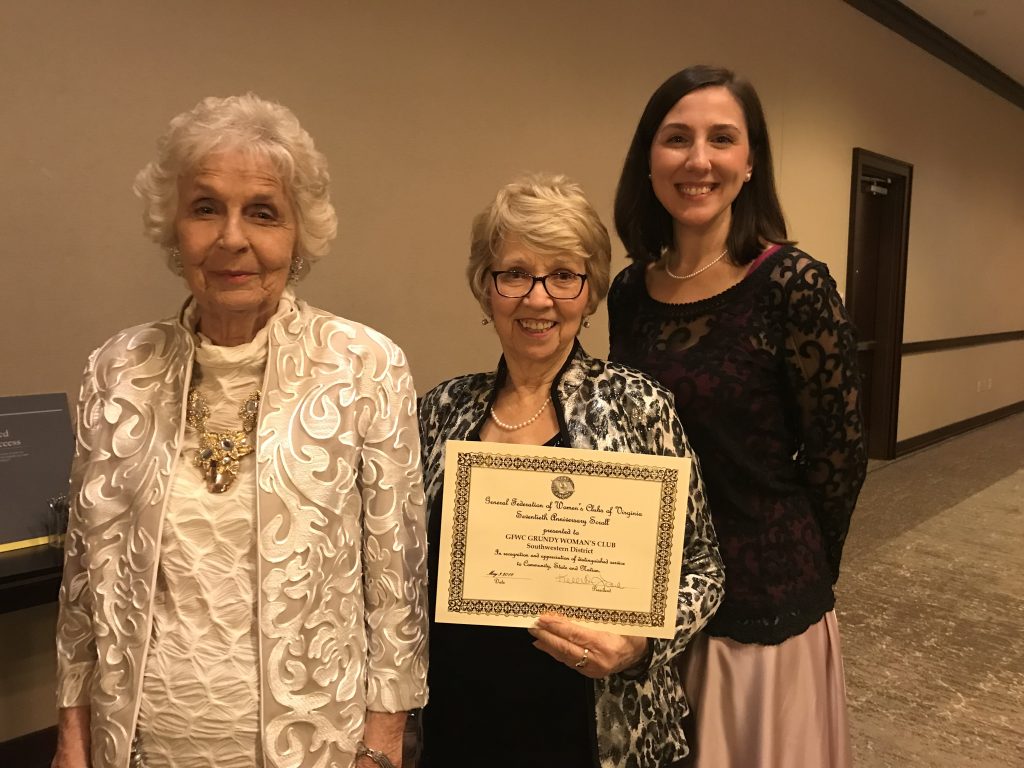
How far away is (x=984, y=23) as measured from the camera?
238 inches

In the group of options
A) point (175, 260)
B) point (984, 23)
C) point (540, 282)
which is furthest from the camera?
point (984, 23)

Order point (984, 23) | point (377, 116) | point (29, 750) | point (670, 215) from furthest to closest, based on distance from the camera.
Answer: point (984, 23) → point (377, 116) → point (29, 750) → point (670, 215)

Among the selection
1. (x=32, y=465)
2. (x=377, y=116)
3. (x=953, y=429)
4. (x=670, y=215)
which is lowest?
(x=953, y=429)

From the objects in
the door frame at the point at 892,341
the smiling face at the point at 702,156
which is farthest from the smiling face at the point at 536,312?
the door frame at the point at 892,341

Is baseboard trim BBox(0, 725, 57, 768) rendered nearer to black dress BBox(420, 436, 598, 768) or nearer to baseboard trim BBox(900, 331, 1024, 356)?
black dress BBox(420, 436, 598, 768)

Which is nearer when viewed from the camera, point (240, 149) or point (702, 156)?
point (240, 149)

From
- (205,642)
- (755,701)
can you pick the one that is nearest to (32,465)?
(205,642)

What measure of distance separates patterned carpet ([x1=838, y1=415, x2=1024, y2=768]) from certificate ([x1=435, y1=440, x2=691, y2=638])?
6.11ft

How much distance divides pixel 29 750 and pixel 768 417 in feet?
6.91

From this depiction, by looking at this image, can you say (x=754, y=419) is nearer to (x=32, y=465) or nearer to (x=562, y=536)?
(x=562, y=536)

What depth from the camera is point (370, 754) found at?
106 centimetres

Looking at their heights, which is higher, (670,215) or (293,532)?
(670,215)

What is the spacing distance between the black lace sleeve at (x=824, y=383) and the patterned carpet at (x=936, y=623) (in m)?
1.45
